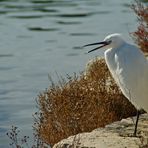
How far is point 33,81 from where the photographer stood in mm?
15477

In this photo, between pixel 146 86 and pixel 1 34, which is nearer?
pixel 146 86

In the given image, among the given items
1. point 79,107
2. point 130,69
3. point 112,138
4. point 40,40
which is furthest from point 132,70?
point 40,40

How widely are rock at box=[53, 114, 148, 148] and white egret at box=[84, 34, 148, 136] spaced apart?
232mm

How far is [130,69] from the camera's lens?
835cm

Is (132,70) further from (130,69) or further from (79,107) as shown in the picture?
(79,107)

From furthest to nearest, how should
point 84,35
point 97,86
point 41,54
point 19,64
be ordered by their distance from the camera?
point 84,35 < point 41,54 < point 19,64 < point 97,86

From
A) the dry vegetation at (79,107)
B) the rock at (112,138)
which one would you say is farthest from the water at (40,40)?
the rock at (112,138)

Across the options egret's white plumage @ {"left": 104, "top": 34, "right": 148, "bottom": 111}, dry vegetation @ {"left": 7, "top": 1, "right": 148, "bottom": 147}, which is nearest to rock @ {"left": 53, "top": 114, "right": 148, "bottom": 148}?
egret's white plumage @ {"left": 104, "top": 34, "right": 148, "bottom": 111}

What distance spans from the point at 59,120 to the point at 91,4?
77.9 ft

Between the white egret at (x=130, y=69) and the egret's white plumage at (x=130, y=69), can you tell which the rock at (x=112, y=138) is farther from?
the egret's white plumage at (x=130, y=69)

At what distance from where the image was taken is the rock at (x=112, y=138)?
24.6 feet

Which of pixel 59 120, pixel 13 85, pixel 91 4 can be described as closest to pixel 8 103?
pixel 13 85

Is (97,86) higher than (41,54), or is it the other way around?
(97,86)

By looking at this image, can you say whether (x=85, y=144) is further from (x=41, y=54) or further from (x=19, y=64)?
(x=41, y=54)
